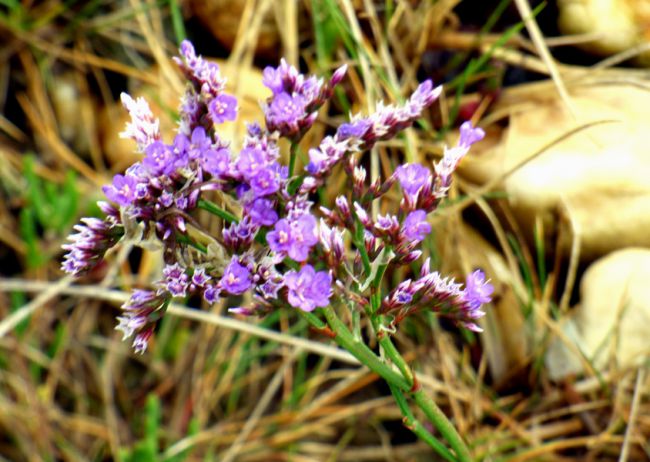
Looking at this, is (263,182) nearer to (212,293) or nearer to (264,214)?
(264,214)

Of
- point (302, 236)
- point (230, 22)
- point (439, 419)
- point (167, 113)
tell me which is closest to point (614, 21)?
point (230, 22)

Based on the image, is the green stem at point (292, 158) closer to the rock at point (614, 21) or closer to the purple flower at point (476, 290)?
the purple flower at point (476, 290)

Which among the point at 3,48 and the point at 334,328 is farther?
the point at 3,48

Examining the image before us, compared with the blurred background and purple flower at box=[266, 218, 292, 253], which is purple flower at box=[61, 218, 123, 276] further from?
the blurred background

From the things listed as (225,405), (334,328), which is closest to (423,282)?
(334,328)

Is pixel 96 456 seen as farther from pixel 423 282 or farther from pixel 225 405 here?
pixel 423 282

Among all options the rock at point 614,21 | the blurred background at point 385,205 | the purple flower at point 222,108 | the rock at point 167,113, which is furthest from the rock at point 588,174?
the purple flower at point 222,108

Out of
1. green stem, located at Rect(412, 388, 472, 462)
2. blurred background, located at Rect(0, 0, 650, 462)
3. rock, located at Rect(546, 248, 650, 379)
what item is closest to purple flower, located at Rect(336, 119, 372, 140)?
green stem, located at Rect(412, 388, 472, 462)
